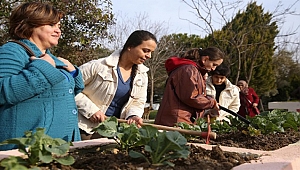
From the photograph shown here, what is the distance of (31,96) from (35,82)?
10 centimetres

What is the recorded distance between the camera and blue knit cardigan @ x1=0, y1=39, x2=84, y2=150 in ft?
7.27

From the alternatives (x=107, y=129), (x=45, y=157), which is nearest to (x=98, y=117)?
(x=107, y=129)

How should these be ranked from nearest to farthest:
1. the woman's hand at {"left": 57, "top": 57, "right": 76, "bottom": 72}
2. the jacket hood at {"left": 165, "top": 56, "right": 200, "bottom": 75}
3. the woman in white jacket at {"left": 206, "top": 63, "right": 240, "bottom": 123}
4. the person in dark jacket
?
the woman's hand at {"left": 57, "top": 57, "right": 76, "bottom": 72} < the person in dark jacket < the jacket hood at {"left": 165, "top": 56, "right": 200, "bottom": 75} < the woman in white jacket at {"left": 206, "top": 63, "right": 240, "bottom": 123}

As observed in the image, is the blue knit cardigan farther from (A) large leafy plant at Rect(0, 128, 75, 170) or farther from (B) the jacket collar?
(B) the jacket collar

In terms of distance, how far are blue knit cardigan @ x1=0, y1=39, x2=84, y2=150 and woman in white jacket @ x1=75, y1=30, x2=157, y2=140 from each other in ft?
3.10

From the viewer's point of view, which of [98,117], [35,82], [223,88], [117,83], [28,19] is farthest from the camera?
[223,88]

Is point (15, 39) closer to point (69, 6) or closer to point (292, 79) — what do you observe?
point (69, 6)

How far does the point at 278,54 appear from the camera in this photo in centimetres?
3556

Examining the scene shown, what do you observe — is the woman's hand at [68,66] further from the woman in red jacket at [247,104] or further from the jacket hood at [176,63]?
the woman in red jacket at [247,104]

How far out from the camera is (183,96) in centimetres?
380

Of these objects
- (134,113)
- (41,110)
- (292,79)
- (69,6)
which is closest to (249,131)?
(134,113)

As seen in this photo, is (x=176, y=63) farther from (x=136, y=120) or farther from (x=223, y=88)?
(x=223, y=88)

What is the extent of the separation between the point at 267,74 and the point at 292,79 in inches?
209

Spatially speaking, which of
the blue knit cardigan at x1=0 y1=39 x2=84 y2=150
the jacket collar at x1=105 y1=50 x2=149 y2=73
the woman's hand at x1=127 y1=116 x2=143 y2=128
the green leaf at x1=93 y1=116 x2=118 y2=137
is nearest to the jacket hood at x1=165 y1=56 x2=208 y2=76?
the jacket collar at x1=105 y1=50 x2=149 y2=73
